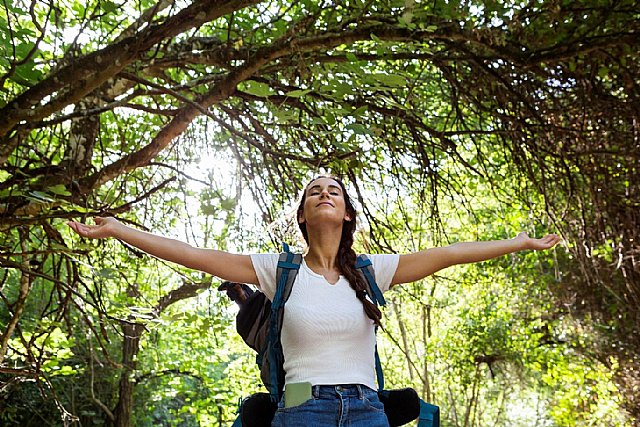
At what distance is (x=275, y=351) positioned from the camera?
1973 mm

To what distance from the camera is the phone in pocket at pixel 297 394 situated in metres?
1.81

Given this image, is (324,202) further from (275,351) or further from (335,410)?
(335,410)

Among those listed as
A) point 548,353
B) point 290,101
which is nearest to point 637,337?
point 548,353

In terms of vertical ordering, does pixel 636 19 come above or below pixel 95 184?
above

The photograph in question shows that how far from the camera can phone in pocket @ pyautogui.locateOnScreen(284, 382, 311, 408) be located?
1.81 m

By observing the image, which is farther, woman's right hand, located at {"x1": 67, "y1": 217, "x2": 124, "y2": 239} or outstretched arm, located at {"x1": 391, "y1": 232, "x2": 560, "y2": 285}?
outstretched arm, located at {"x1": 391, "y1": 232, "x2": 560, "y2": 285}

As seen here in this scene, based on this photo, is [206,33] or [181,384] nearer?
[206,33]

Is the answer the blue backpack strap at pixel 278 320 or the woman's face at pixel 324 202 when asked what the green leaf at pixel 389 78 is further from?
the blue backpack strap at pixel 278 320

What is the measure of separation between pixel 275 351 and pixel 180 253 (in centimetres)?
37

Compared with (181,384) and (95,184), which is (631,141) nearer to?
(95,184)

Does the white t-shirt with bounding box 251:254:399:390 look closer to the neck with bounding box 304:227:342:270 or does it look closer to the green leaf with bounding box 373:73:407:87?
the neck with bounding box 304:227:342:270

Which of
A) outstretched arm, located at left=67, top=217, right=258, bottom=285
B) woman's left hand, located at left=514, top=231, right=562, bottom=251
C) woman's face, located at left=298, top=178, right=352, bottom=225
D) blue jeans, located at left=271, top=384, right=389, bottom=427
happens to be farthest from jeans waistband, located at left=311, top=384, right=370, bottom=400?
woman's left hand, located at left=514, top=231, right=562, bottom=251

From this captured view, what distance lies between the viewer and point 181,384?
384 inches

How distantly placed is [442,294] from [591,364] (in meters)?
5.60
